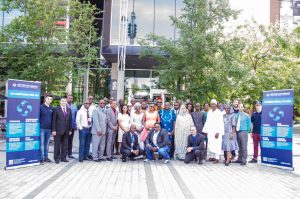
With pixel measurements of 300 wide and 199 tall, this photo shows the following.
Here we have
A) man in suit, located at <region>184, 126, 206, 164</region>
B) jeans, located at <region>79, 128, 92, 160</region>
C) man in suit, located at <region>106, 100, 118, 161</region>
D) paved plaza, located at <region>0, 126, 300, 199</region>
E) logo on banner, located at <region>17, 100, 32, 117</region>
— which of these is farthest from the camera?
man in suit, located at <region>106, 100, 118, 161</region>

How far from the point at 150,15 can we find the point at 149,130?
15.9 metres

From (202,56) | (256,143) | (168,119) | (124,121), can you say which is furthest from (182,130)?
(202,56)

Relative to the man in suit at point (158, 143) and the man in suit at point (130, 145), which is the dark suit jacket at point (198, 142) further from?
the man in suit at point (130, 145)

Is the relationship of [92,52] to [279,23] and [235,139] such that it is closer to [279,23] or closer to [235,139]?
[235,139]

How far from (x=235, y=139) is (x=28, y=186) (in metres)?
6.75

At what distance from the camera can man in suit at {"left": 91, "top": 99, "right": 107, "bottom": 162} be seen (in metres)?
11.2

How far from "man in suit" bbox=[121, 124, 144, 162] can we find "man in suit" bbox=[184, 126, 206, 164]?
4.94 ft

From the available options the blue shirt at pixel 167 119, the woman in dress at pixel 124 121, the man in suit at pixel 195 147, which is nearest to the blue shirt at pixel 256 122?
the man in suit at pixel 195 147

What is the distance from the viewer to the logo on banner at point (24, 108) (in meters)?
9.84

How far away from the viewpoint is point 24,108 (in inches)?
392

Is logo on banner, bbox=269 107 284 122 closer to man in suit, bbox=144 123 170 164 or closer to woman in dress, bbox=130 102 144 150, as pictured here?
man in suit, bbox=144 123 170 164

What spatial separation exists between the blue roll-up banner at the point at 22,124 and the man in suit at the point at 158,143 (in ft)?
11.1

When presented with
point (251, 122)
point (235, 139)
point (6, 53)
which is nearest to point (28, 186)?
point (235, 139)

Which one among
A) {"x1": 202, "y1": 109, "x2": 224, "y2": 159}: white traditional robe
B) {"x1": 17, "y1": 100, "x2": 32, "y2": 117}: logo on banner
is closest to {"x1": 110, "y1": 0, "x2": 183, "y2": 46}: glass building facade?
{"x1": 202, "y1": 109, "x2": 224, "y2": 159}: white traditional robe
